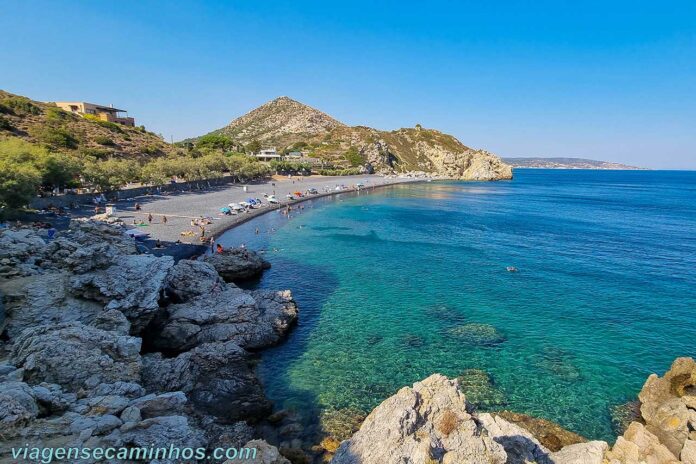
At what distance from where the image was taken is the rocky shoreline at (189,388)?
35.0ft

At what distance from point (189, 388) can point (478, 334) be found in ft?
59.9

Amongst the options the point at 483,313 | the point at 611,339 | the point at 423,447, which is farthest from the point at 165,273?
the point at 611,339

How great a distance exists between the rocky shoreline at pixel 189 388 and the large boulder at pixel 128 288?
0.07 meters

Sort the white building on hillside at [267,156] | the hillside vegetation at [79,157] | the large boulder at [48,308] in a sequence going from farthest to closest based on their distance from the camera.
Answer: the white building on hillside at [267,156]
the hillside vegetation at [79,157]
the large boulder at [48,308]

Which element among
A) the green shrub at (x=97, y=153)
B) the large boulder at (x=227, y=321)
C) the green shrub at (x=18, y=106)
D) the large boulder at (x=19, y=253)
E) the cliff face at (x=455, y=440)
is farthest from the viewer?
the green shrub at (x=18, y=106)

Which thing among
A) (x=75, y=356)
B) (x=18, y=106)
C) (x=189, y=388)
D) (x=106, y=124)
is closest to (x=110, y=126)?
(x=106, y=124)

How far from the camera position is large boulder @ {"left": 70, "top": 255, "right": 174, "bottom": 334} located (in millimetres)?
20797

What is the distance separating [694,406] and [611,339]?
9.89 metres

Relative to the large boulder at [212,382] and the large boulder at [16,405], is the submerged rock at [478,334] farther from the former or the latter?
the large boulder at [16,405]

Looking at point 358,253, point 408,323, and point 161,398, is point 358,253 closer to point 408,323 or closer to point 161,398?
point 408,323

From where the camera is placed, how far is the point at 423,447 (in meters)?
9.38

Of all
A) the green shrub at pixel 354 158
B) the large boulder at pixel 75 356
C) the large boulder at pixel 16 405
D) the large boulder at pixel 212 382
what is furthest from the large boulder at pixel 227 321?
the green shrub at pixel 354 158

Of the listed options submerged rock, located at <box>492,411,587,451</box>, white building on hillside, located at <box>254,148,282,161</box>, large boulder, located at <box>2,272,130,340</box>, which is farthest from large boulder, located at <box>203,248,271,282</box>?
white building on hillside, located at <box>254,148,282,161</box>

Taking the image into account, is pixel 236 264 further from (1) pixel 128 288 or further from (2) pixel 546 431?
(2) pixel 546 431
